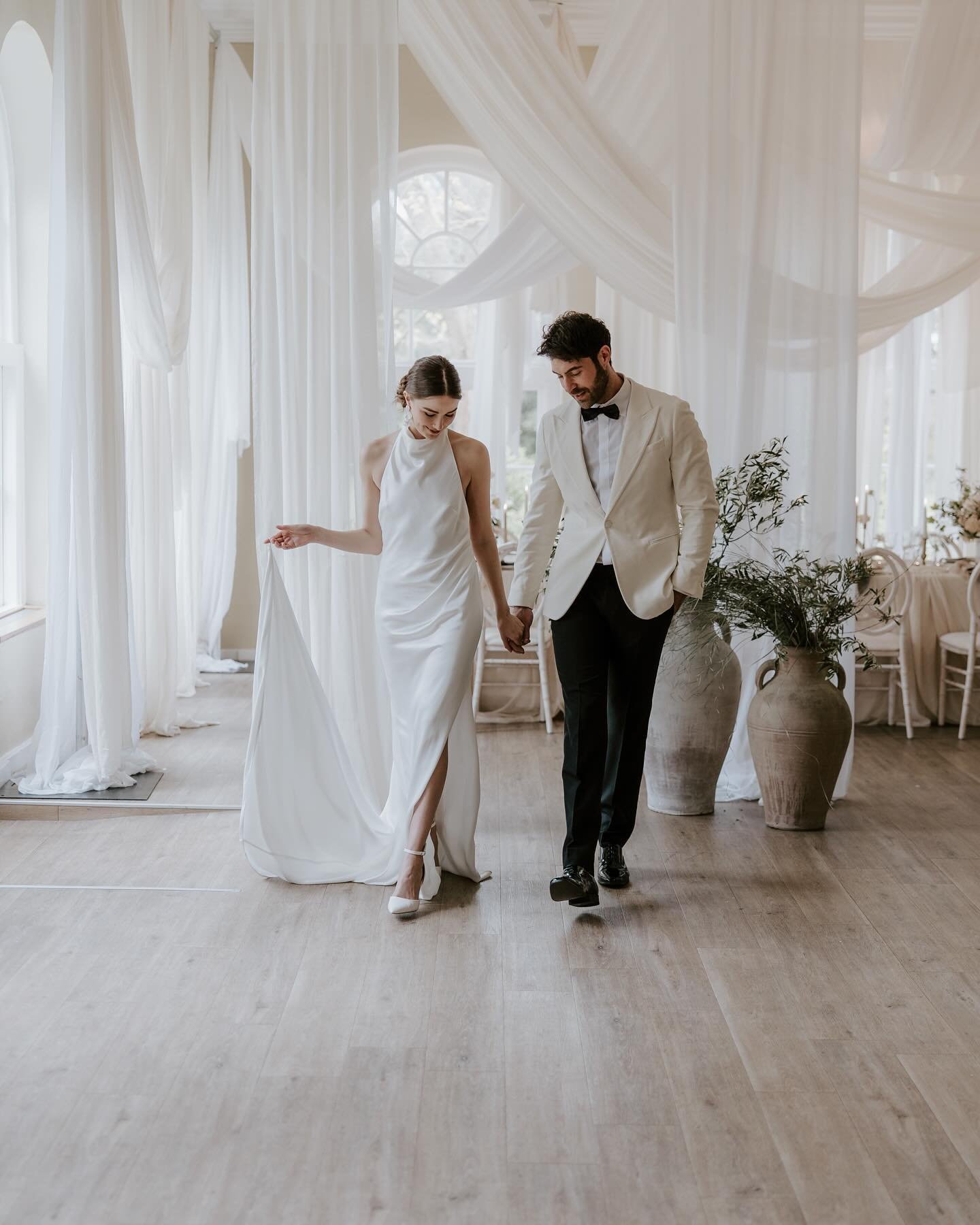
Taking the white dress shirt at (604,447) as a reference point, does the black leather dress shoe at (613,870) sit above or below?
below

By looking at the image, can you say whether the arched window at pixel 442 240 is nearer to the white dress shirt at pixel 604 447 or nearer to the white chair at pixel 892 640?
the white chair at pixel 892 640

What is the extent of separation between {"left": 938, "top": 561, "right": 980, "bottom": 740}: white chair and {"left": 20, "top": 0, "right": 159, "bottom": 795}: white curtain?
3895mm

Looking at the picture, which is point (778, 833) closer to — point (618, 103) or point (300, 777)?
point (300, 777)

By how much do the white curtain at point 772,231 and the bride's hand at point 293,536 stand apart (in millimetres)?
1689

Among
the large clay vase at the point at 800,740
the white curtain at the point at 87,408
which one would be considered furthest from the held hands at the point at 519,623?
the white curtain at the point at 87,408

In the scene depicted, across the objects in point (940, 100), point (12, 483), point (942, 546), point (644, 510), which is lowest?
point (942, 546)

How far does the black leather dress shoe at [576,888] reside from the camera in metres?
3.35

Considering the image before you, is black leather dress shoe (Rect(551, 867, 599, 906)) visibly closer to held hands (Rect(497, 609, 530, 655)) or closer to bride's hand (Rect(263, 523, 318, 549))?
held hands (Rect(497, 609, 530, 655))

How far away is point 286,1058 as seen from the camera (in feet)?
8.30

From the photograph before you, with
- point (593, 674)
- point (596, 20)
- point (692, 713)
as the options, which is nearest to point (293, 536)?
point (593, 674)

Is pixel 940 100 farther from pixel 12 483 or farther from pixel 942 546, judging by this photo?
pixel 12 483

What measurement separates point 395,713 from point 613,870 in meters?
0.81

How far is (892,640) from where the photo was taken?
6.00 m

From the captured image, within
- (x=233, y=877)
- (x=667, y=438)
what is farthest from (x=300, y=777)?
(x=667, y=438)
